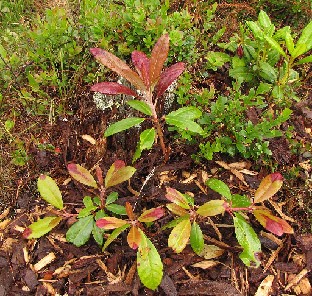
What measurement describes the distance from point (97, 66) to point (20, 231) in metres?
1.18

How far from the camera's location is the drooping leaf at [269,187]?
1.98 m

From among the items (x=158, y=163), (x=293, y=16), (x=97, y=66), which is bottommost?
(x=158, y=163)

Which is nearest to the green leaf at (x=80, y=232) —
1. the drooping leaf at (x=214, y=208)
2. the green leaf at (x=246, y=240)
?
the drooping leaf at (x=214, y=208)

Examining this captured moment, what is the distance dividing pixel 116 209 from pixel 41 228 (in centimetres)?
41

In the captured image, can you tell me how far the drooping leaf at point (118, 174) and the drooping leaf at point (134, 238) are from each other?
11.6 inches

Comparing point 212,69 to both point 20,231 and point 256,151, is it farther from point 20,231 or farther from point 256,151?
point 20,231

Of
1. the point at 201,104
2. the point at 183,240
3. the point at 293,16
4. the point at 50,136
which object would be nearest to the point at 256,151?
the point at 201,104

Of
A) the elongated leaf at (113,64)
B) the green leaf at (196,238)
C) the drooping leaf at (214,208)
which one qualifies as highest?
the elongated leaf at (113,64)

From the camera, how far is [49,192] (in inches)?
85.4

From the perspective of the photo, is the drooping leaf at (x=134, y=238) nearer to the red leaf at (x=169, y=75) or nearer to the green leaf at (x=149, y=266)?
the green leaf at (x=149, y=266)

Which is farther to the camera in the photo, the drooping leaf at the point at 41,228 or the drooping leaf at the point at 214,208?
the drooping leaf at the point at 41,228

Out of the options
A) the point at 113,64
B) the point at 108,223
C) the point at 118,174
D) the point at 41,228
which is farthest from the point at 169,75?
the point at 41,228

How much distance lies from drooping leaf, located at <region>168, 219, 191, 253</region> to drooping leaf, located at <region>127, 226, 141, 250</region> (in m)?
0.15

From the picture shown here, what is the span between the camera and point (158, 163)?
2422 mm
